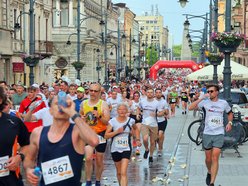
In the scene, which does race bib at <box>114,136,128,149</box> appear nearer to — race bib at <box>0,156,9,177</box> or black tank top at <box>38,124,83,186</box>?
race bib at <box>0,156,9,177</box>

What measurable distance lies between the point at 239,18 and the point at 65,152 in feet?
235

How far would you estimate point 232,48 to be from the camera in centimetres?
1928

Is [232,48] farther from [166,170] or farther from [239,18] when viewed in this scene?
[239,18]

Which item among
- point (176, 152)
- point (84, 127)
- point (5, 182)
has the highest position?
point (84, 127)

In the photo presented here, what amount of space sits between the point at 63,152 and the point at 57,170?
17 cm

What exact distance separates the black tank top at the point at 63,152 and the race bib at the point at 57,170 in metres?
0.03

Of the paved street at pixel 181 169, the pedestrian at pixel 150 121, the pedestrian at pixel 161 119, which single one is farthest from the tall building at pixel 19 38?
the pedestrian at pixel 150 121

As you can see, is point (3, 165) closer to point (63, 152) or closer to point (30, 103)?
point (63, 152)

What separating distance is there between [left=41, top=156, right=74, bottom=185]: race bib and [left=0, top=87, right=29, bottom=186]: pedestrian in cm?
68

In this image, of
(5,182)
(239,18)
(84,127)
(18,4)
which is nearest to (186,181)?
(5,182)

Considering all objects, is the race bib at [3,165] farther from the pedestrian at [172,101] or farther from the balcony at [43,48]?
the balcony at [43,48]

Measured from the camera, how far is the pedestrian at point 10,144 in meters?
7.12

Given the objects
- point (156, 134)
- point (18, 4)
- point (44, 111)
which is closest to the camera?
point (44, 111)

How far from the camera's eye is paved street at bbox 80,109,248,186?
13.8 meters
